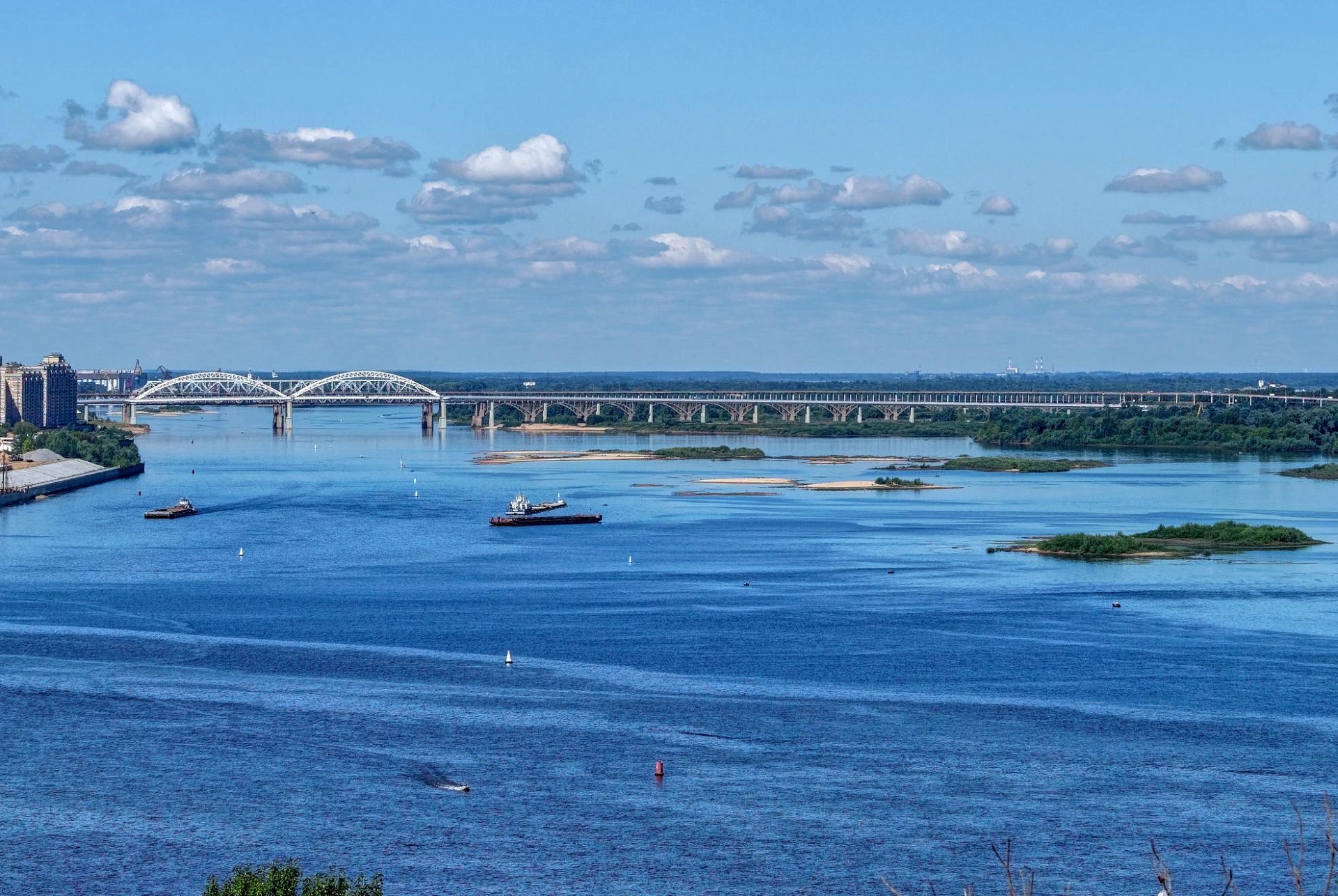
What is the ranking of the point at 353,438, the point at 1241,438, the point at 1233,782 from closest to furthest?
1. the point at 1233,782
2. the point at 1241,438
3. the point at 353,438

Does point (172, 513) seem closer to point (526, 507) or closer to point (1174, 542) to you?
point (526, 507)

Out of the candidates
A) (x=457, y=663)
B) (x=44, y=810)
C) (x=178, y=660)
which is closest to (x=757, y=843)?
(x=44, y=810)

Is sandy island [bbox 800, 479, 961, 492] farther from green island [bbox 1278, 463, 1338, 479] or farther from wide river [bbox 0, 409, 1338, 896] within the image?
wide river [bbox 0, 409, 1338, 896]

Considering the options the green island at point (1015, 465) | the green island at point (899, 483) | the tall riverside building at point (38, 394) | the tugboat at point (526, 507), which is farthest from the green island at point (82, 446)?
the green island at point (1015, 465)

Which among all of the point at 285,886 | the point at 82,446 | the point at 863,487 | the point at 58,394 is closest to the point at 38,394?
the point at 58,394

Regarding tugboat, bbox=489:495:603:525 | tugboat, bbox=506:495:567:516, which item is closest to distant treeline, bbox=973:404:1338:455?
tugboat, bbox=506:495:567:516

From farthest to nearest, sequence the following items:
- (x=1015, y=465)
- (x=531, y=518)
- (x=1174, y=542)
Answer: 1. (x=1015, y=465)
2. (x=531, y=518)
3. (x=1174, y=542)

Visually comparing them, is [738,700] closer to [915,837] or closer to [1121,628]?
[915,837]
